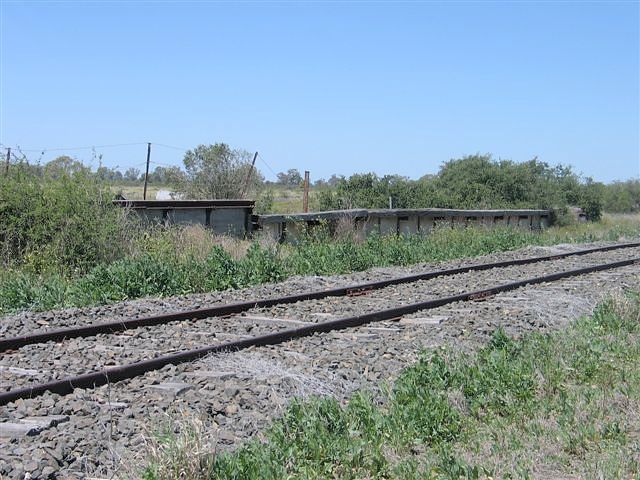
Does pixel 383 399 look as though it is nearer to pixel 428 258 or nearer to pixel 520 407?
pixel 520 407

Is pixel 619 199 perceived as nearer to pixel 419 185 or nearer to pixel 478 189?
pixel 478 189

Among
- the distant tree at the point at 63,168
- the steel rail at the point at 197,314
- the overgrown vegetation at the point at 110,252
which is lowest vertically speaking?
the steel rail at the point at 197,314

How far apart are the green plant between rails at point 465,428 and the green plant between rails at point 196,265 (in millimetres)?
6566

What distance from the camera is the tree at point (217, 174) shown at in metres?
31.7

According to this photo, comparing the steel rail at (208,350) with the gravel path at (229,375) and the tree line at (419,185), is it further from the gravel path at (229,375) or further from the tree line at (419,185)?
the tree line at (419,185)

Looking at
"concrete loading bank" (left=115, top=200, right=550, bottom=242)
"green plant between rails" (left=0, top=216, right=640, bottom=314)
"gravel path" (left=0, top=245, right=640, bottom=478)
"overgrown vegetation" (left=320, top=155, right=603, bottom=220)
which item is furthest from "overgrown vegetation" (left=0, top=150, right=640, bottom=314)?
"overgrown vegetation" (left=320, top=155, right=603, bottom=220)

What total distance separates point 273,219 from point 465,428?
16.5 m

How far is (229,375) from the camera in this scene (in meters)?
7.41

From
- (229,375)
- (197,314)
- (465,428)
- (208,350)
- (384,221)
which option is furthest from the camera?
(384,221)

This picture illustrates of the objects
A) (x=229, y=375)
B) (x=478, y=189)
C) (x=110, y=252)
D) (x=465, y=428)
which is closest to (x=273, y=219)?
(x=110, y=252)

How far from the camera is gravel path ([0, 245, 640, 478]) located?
5.59 metres

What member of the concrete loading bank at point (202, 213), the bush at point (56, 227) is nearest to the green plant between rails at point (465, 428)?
the bush at point (56, 227)

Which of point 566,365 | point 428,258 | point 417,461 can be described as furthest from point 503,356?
point 428,258

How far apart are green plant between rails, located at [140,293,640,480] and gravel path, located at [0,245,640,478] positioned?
45cm
